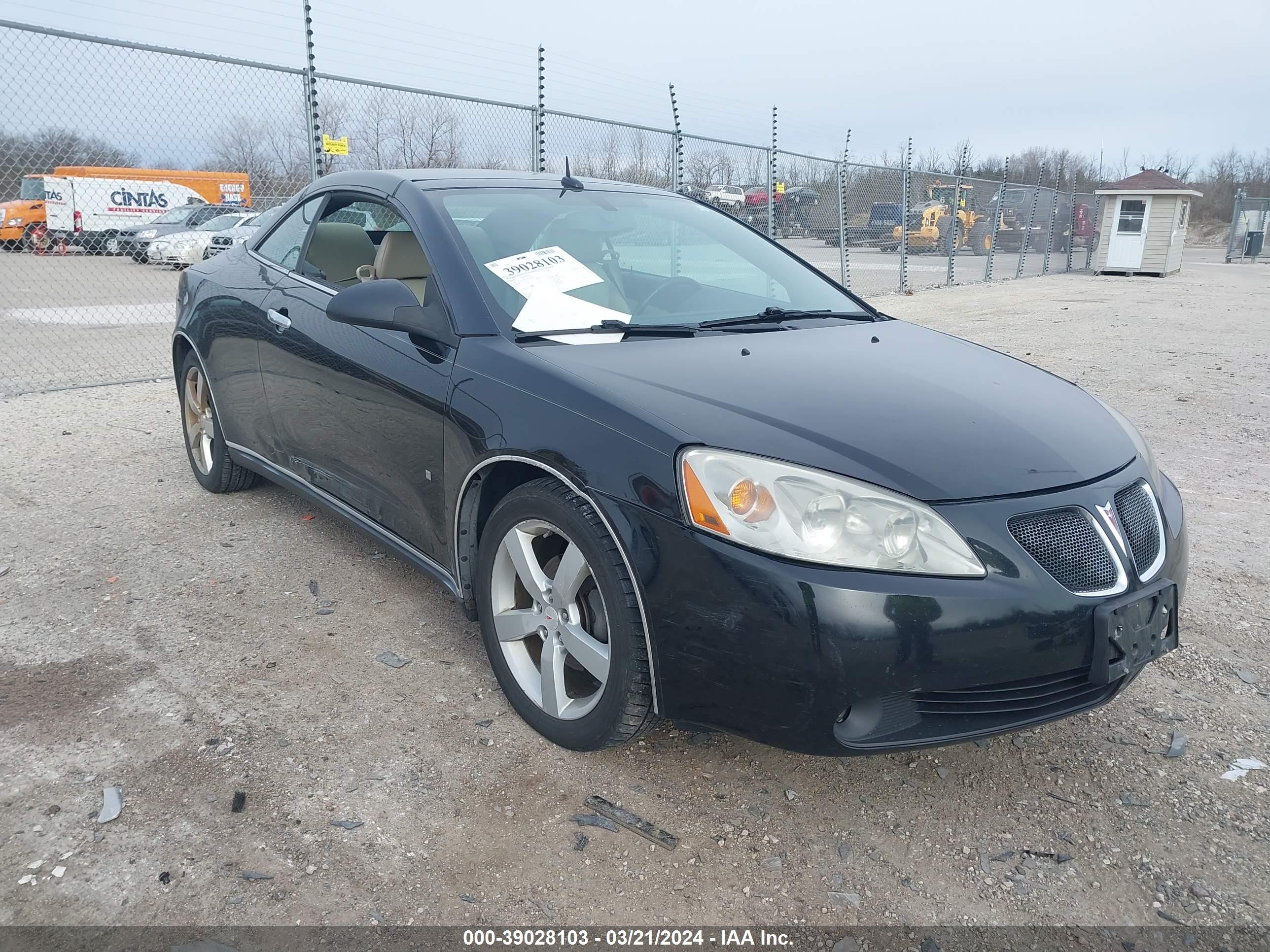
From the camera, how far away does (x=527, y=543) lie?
100 inches

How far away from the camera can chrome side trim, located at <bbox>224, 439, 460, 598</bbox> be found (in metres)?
2.92

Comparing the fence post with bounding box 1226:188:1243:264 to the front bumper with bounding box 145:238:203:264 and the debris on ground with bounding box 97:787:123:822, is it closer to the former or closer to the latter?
the front bumper with bounding box 145:238:203:264

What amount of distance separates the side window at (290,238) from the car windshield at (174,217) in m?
18.4

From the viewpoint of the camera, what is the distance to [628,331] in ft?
9.30

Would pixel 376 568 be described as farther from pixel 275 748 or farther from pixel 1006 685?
pixel 1006 685

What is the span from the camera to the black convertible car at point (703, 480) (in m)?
2.01

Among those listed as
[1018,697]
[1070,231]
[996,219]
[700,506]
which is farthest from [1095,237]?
[700,506]

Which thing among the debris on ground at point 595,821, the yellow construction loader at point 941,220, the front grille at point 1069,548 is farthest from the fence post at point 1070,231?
the debris on ground at point 595,821

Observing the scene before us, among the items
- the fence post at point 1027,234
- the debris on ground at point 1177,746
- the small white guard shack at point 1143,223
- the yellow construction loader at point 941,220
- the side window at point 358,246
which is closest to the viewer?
the debris on ground at point 1177,746

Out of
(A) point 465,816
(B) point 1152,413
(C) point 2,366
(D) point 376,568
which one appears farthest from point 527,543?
(C) point 2,366

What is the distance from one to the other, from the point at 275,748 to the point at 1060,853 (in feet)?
6.50

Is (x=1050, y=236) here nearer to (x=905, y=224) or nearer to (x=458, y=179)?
(x=905, y=224)

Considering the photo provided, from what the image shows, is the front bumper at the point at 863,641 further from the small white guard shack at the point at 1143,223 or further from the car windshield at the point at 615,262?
the small white guard shack at the point at 1143,223

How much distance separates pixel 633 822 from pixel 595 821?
90mm
